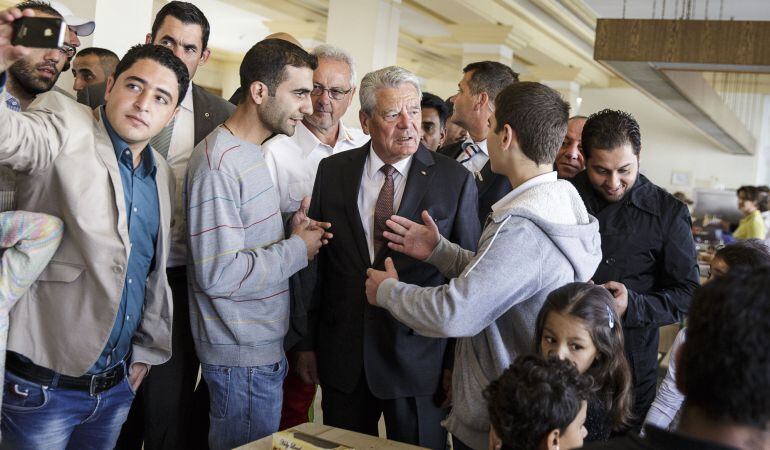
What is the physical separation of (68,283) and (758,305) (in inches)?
62.2

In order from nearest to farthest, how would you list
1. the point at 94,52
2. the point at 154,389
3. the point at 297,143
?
the point at 154,389 < the point at 297,143 < the point at 94,52

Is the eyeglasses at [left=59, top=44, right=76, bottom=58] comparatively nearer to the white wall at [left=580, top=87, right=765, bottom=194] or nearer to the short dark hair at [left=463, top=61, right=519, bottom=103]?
Answer: the short dark hair at [left=463, top=61, right=519, bottom=103]

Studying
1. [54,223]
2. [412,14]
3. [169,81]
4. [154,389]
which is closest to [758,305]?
[54,223]

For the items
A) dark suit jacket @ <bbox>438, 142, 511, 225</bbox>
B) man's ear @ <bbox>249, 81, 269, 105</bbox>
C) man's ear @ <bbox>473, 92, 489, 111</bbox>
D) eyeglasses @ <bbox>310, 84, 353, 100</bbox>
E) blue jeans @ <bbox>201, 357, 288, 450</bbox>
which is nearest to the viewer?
blue jeans @ <bbox>201, 357, 288, 450</bbox>

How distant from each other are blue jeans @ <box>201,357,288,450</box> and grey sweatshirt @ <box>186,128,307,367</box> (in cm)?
4

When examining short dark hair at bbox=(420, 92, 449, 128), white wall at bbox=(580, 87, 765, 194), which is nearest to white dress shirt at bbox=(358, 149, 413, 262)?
short dark hair at bbox=(420, 92, 449, 128)

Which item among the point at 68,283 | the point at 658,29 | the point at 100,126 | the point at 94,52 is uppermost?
the point at 658,29

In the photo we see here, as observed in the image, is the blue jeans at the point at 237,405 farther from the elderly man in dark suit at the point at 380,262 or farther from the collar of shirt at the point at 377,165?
the collar of shirt at the point at 377,165

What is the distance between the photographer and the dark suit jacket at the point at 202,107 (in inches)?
105

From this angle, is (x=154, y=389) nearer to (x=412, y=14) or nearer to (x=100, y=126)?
(x=100, y=126)

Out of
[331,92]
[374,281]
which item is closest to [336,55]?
[331,92]

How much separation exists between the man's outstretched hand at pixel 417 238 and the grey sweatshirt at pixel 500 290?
23cm

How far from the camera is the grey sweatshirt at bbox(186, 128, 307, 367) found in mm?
2109

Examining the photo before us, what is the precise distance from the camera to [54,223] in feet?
5.79
